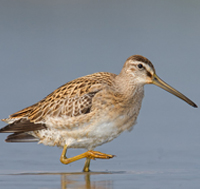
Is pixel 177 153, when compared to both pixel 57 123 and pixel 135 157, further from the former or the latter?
pixel 57 123

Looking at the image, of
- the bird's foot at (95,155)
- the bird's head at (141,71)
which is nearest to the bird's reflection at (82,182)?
the bird's foot at (95,155)

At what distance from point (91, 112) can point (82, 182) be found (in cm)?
114

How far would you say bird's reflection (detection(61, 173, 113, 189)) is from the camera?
6602mm

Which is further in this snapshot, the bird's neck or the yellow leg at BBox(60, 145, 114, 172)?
the bird's neck

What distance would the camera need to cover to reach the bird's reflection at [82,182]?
6602 millimetres

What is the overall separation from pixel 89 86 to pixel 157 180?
1.71 m

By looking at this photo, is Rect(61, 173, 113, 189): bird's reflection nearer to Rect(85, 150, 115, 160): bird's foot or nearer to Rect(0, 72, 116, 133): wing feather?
Rect(85, 150, 115, 160): bird's foot

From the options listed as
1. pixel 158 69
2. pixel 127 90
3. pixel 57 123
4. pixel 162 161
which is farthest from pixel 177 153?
pixel 158 69

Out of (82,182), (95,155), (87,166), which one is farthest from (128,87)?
(82,182)

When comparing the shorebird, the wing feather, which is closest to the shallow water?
the shorebird

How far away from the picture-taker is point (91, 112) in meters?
7.67

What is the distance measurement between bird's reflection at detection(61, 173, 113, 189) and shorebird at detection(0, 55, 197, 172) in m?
0.51

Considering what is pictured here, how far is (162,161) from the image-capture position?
819cm

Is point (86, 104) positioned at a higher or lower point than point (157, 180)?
higher
